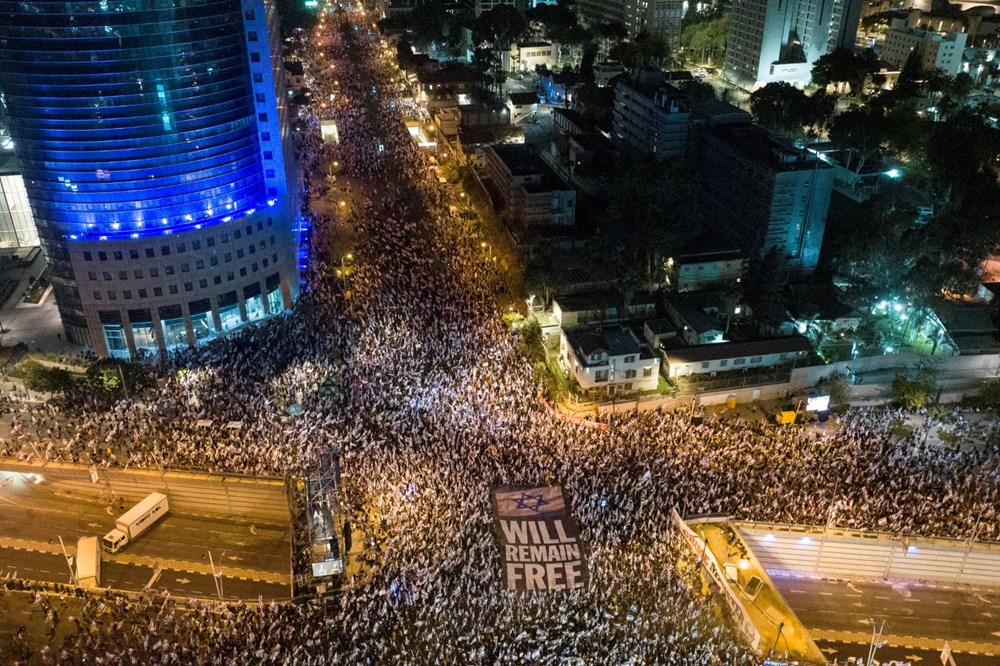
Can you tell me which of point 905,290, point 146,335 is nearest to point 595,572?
point 905,290

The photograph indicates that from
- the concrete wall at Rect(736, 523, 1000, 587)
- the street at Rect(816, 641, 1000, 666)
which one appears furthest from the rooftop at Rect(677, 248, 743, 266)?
the street at Rect(816, 641, 1000, 666)

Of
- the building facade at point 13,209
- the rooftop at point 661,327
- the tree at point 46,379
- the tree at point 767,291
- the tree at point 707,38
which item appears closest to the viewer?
the tree at point 46,379

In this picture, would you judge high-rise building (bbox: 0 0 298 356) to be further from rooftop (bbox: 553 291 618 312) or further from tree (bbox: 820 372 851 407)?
tree (bbox: 820 372 851 407)

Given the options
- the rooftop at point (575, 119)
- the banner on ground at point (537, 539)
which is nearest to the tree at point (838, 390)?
the banner on ground at point (537, 539)

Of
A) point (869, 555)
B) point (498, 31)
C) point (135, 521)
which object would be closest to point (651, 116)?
point (869, 555)

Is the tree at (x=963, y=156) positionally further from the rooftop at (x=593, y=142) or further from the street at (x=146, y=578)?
the street at (x=146, y=578)

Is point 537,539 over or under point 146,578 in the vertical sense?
over

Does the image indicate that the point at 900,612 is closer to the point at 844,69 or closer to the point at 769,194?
the point at 769,194
